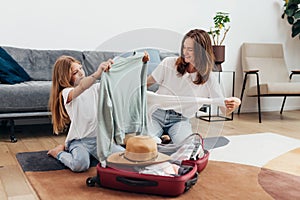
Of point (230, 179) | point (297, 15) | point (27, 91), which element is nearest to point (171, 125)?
point (230, 179)

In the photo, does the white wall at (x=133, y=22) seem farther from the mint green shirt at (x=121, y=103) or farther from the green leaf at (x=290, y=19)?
the mint green shirt at (x=121, y=103)

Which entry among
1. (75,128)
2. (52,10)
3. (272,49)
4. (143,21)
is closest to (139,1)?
(143,21)

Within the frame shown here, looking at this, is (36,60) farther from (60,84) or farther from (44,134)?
(60,84)

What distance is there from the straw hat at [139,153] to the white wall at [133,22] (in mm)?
1269

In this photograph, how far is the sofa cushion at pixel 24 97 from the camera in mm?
2641

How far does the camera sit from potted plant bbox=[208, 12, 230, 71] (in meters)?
3.71

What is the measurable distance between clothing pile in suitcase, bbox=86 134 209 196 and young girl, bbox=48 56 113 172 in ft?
1.01

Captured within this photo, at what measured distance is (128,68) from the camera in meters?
1.64

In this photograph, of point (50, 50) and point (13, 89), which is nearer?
point (13, 89)

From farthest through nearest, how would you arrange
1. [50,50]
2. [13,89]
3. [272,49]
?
[272,49] < [50,50] < [13,89]

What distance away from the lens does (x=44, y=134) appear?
3.02 metres

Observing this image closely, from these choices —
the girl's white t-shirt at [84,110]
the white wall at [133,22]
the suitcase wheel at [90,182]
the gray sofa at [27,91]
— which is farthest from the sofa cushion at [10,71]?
the suitcase wheel at [90,182]

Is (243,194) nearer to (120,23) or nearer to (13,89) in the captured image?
(13,89)

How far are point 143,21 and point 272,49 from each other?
5.37 ft
